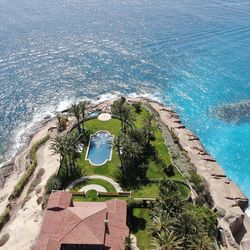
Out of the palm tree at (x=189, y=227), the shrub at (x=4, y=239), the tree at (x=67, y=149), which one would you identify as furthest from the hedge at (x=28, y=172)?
the palm tree at (x=189, y=227)

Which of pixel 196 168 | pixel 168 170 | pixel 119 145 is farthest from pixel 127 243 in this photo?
pixel 196 168

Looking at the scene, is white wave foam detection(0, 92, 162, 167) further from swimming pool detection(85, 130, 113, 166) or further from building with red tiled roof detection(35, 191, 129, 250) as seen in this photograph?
building with red tiled roof detection(35, 191, 129, 250)

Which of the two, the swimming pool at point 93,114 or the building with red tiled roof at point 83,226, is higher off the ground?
the building with red tiled roof at point 83,226

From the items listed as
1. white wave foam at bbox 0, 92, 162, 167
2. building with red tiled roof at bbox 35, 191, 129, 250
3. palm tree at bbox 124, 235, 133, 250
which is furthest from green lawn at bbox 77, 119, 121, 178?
palm tree at bbox 124, 235, 133, 250

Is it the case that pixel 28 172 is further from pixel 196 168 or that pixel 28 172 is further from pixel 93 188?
pixel 196 168

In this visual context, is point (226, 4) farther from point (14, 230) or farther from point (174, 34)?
point (14, 230)

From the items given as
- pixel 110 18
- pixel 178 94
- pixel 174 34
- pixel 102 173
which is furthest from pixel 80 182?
pixel 110 18

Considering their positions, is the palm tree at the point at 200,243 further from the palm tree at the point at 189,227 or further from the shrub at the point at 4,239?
the shrub at the point at 4,239
